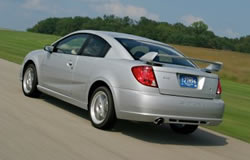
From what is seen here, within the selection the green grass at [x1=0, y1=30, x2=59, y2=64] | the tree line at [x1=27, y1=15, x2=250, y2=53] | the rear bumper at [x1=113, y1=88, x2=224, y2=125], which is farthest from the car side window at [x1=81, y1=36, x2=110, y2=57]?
the tree line at [x1=27, y1=15, x2=250, y2=53]

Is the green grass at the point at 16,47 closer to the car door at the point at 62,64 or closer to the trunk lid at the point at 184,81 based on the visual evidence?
the car door at the point at 62,64

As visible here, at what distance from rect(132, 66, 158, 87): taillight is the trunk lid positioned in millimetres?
60

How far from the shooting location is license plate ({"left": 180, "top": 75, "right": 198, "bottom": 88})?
21.4 ft

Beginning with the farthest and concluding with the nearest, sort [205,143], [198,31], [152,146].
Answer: [198,31] → [205,143] → [152,146]

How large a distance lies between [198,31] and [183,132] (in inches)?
5415

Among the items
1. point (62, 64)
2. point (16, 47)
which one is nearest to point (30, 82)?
point (62, 64)

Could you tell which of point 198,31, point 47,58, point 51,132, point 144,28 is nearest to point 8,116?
point 51,132

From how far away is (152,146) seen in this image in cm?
626

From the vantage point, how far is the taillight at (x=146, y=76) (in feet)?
20.8

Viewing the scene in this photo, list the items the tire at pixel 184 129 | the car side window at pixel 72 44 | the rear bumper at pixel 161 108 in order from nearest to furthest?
the rear bumper at pixel 161 108 → the tire at pixel 184 129 → the car side window at pixel 72 44

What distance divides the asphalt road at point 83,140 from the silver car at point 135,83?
337 mm

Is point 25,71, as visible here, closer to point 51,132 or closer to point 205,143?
point 51,132

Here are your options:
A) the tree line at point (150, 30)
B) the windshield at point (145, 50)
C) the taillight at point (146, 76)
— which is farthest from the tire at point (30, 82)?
the tree line at point (150, 30)

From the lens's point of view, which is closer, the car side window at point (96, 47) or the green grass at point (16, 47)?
the car side window at point (96, 47)
